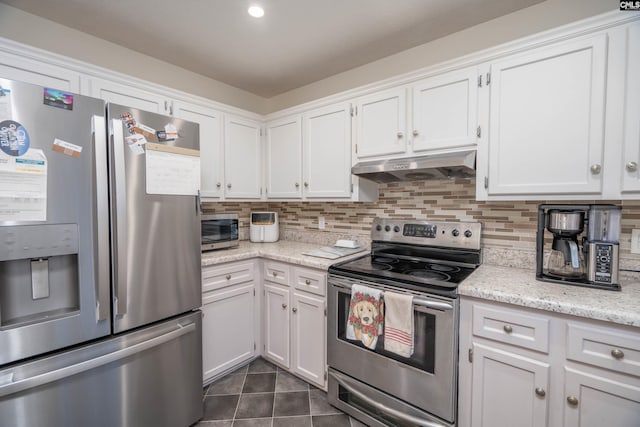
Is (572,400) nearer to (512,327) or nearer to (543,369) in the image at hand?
(543,369)

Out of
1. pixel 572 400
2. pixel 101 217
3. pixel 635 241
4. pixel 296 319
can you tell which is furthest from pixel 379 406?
pixel 101 217

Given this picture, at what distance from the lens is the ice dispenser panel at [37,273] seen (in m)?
1.09

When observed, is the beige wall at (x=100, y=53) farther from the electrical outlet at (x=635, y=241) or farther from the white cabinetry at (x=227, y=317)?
the electrical outlet at (x=635, y=241)

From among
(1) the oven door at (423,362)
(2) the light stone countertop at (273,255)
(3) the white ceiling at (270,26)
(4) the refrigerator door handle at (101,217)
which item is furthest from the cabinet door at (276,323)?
(3) the white ceiling at (270,26)

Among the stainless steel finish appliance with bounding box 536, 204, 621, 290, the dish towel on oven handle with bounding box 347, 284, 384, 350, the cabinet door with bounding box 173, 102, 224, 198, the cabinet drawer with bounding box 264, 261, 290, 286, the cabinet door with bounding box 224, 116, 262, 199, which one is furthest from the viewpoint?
the cabinet door with bounding box 224, 116, 262, 199

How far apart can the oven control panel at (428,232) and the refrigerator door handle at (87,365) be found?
1.49 meters

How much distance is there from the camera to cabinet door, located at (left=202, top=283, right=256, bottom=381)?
2.01m

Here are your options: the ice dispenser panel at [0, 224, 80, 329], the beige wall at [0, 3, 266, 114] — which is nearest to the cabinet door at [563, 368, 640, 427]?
the ice dispenser panel at [0, 224, 80, 329]

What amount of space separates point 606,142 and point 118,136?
90.7 inches

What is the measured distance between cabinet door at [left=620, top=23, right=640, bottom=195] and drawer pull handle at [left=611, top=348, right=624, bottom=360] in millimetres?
709

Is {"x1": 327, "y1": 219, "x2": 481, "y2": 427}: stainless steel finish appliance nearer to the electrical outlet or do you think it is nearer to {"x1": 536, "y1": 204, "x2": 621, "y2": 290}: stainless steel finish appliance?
{"x1": 536, "y1": 204, "x2": 621, "y2": 290}: stainless steel finish appliance

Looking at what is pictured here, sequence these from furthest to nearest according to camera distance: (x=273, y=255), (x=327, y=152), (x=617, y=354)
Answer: (x=327, y=152) < (x=273, y=255) < (x=617, y=354)

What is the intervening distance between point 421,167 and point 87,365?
197 cm

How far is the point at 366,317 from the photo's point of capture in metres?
1.63
